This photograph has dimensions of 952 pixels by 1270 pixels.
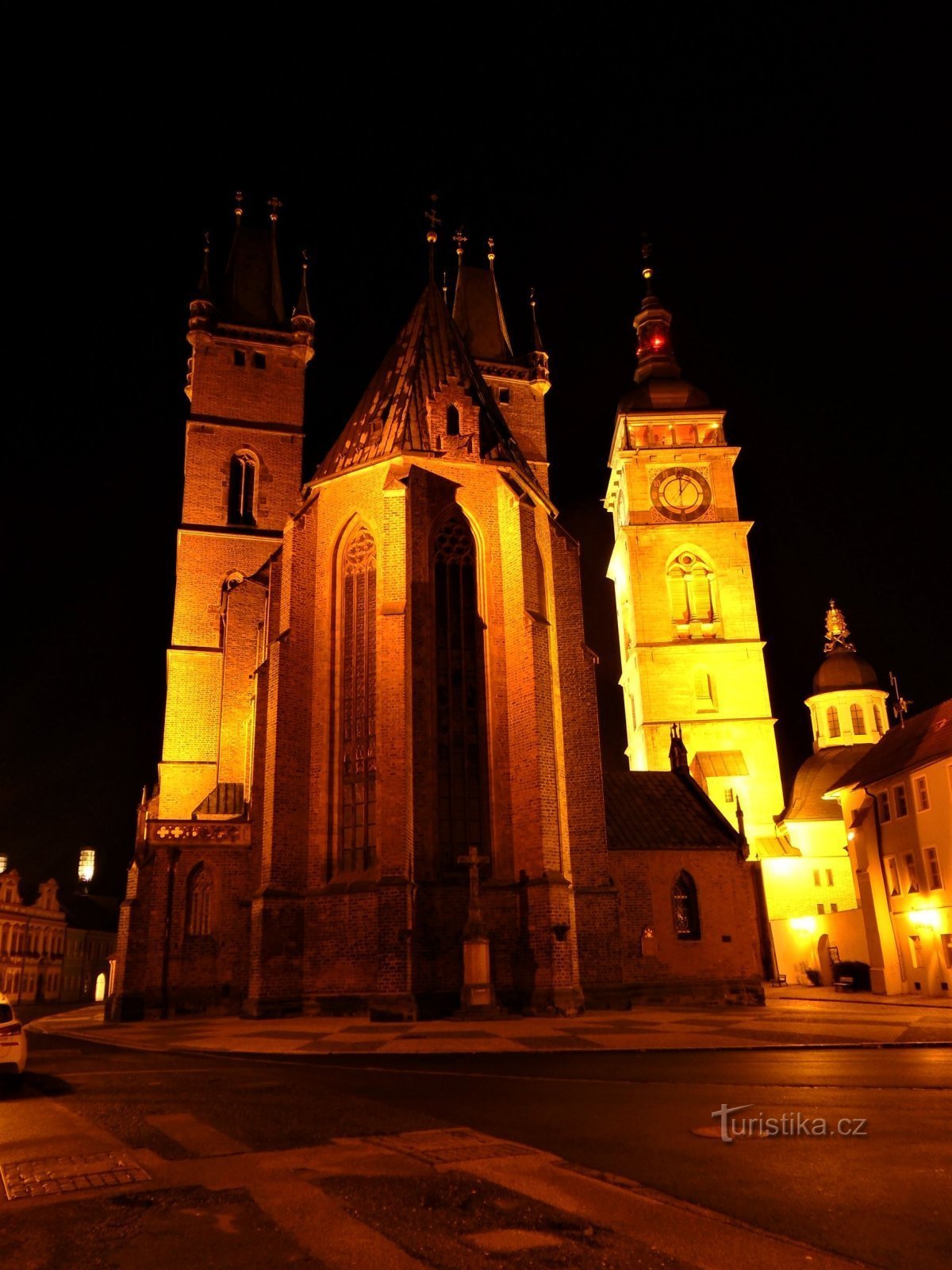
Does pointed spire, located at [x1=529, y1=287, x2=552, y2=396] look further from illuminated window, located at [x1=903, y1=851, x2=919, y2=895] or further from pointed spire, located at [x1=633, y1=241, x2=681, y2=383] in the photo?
illuminated window, located at [x1=903, y1=851, x2=919, y2=895]

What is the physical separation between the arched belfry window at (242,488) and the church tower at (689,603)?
20.4 m

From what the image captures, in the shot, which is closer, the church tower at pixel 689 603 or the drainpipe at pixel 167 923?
the drainpipe at pixel 167 923

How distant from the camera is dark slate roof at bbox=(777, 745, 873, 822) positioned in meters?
46.9

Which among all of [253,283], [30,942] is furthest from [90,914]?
[253,283]

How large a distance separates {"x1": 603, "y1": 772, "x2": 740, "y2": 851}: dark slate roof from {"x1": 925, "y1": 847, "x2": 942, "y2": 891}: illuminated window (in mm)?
6612

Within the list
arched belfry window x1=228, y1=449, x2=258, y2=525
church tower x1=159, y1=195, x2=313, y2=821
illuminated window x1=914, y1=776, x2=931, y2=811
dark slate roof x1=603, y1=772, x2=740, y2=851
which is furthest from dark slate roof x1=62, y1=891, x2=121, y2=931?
illuminated window x1=914, y1=776, x2=931, y2=811

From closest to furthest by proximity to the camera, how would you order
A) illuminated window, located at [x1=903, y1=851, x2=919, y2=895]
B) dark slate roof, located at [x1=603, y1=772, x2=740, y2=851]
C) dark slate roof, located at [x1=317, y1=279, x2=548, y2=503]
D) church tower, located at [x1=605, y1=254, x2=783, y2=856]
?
1. dark slate roof, located at [x1=317, y1=279, x2=548, y2=503]
2. dark slate roof, located at [x1=603, y1=772, x2=740, y2=851]
3. illuminated window, located at [x1=903, y1=851, x2=919, y2=895]
4. church tower, located at [x1=605, y1=254, x2=783, y2=856]

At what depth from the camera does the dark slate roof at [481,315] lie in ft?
153

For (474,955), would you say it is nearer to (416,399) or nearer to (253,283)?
(416,399)

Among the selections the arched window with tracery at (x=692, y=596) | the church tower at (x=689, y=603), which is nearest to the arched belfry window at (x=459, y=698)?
the church tower at (x=689, y=603)

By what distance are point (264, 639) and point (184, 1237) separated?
25.5m

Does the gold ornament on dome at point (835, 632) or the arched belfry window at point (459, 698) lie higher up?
the gold ornament on dome at point (835, 632)

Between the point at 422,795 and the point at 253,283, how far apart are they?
32582mm

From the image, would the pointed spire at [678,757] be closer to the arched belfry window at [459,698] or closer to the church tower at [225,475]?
the arched belfry window at [459,698]
